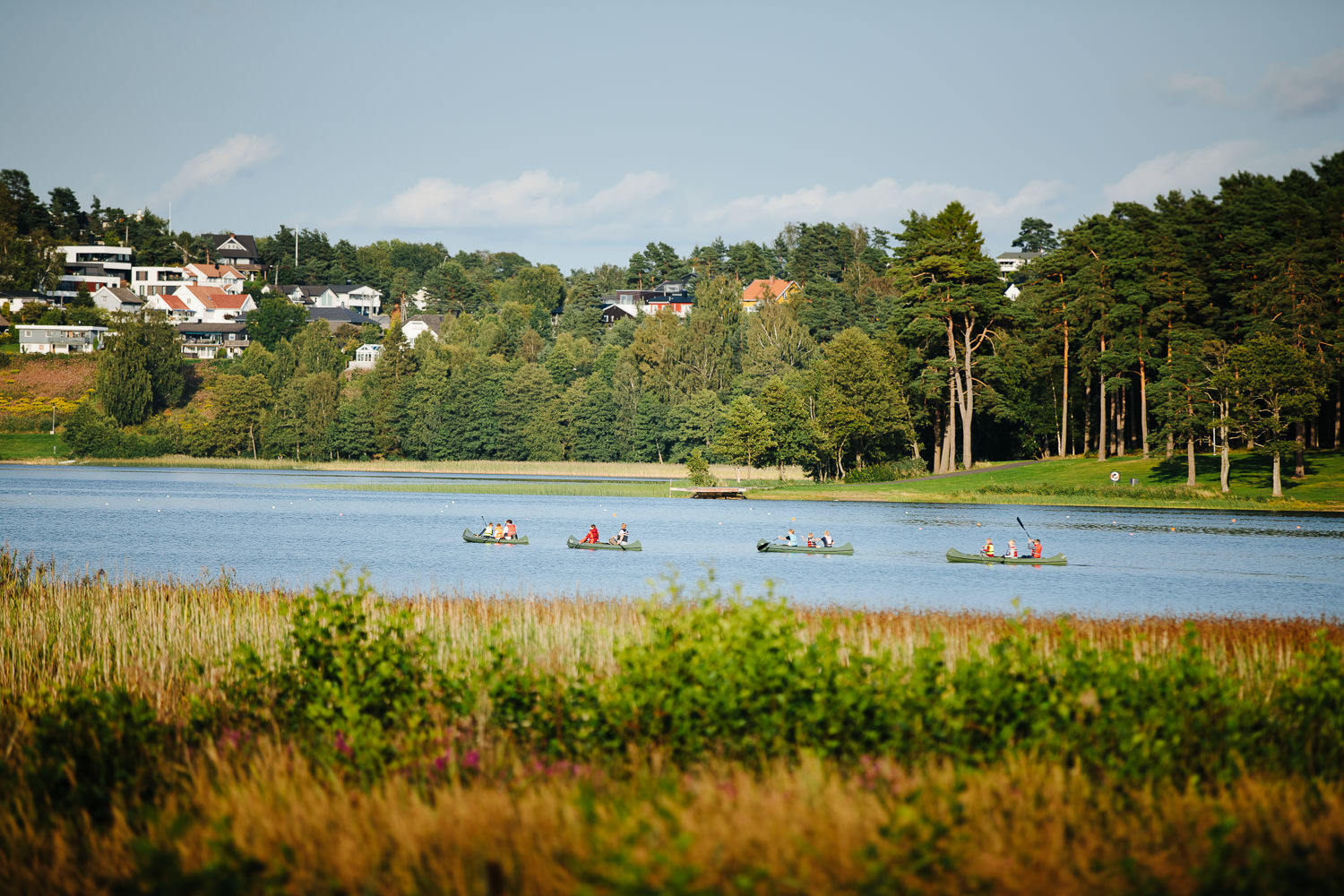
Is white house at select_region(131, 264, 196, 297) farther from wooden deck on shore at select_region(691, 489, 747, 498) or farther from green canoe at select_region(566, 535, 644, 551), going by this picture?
green canoe at select_region(566, 535, 644, 551)

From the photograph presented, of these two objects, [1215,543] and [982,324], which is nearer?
[1215,543]

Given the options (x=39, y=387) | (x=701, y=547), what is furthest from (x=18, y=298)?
(x=701, y=547)

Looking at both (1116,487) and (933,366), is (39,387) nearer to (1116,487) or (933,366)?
(933,366)

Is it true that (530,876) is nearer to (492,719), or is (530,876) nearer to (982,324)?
(492,719)

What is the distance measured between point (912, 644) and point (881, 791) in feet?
26.5

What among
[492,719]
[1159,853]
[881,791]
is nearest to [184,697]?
[492,719]

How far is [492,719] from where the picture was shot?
12242mm

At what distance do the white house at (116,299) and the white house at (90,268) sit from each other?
6829 millimetres

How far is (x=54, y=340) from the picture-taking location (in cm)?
13812

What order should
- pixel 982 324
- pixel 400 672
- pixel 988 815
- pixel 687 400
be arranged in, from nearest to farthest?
pixel 988 815 → pixel 400 672 → pixel 982 324 → pixel 687 400

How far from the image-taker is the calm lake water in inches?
1388

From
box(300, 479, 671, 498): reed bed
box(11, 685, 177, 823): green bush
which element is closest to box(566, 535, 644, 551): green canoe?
box(11, 685, 177, 823): green bush

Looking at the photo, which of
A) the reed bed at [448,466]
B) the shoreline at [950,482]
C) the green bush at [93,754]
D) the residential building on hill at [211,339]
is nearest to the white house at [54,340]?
the residential building on hill at [211,339]

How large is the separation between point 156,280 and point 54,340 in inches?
1735
